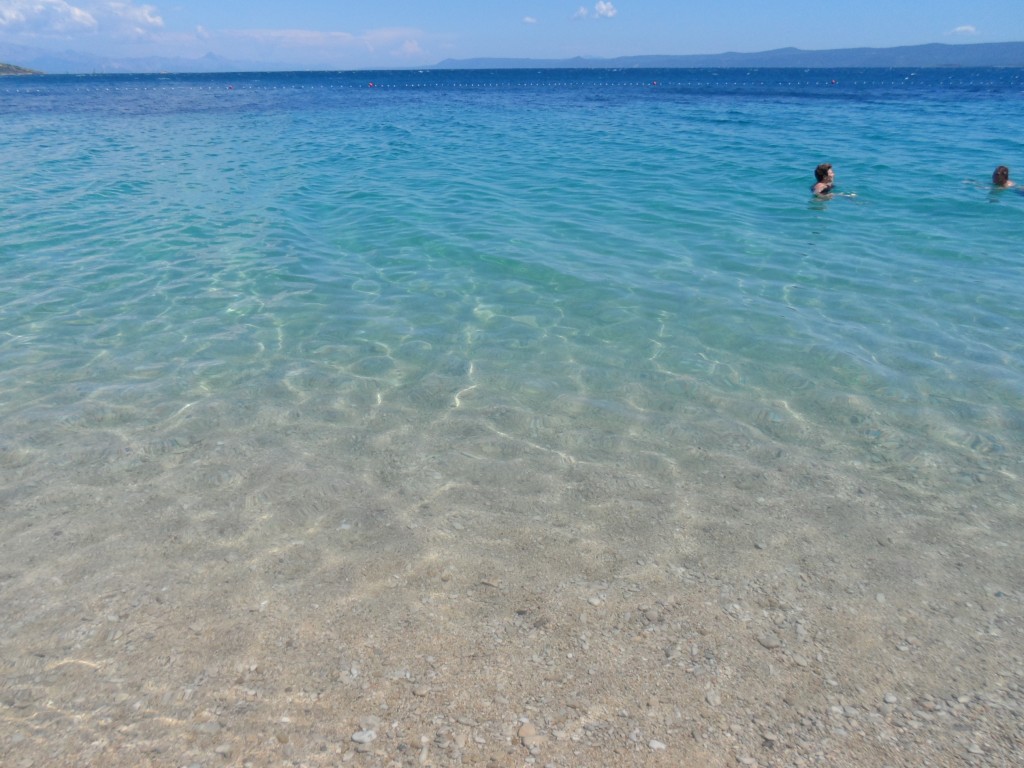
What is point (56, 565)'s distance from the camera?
14.7ft

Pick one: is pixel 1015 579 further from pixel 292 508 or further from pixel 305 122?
pixel 305 122

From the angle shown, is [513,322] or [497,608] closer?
[497,608]

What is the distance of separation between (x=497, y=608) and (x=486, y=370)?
11.5 feet

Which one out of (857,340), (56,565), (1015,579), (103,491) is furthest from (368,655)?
(857,340)

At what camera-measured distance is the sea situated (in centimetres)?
497

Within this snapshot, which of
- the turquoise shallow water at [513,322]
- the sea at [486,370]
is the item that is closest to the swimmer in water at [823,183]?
the turquoise shallow water at [513,322]

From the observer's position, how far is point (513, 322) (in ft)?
28.2

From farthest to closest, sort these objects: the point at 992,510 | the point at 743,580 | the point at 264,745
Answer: the point at 992,510 → the point at 743,580 → the point at 264,745

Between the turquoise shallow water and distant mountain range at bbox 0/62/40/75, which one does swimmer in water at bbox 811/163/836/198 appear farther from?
distant mountain range at bbox 0/62/40/75

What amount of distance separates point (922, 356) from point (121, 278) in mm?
10600

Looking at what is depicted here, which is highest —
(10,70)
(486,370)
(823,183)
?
(10,70)

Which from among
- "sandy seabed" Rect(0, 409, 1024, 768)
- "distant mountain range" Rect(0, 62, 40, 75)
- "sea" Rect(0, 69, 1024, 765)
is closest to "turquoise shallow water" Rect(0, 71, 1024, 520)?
"sea" Rect(0, 69, 1024, 765)

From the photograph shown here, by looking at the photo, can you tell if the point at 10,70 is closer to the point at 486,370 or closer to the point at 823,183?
the point at 823,183

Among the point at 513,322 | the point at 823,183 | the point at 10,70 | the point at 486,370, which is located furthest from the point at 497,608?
the point at 10,70
